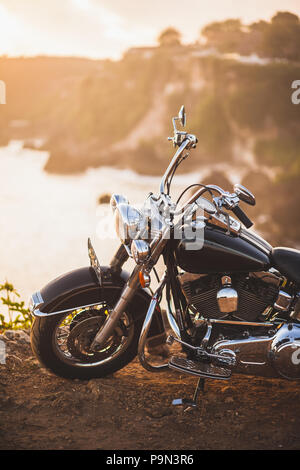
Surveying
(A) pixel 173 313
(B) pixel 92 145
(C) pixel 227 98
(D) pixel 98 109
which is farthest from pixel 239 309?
(D) pixel 98 109

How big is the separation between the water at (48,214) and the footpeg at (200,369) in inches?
30.1

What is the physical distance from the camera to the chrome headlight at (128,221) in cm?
206

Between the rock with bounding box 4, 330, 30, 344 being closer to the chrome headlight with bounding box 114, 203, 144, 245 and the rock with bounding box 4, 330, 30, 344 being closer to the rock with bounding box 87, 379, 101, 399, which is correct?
the rock with bounding box 87, 379, 101, 399

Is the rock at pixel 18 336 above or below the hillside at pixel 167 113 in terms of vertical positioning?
below

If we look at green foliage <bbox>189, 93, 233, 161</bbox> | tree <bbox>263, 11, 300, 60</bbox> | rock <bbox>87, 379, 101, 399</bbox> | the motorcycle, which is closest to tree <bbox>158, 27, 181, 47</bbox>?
green foliage <bbox>189, 93, 233, 161</bbox>

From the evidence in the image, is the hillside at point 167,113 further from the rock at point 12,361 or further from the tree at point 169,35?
the rock at point 12,361

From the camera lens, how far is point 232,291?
6.86 feet

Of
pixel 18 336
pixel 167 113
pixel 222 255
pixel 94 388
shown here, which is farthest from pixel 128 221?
pixel 167 113

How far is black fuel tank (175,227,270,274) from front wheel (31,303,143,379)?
1.87 feet

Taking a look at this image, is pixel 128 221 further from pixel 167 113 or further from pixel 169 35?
pixel 167 113

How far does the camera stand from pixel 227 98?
17.4 meters

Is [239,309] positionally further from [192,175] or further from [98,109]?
[98,109]

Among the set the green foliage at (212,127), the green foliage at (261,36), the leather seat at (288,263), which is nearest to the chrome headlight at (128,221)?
the leather seat at (288,263)
